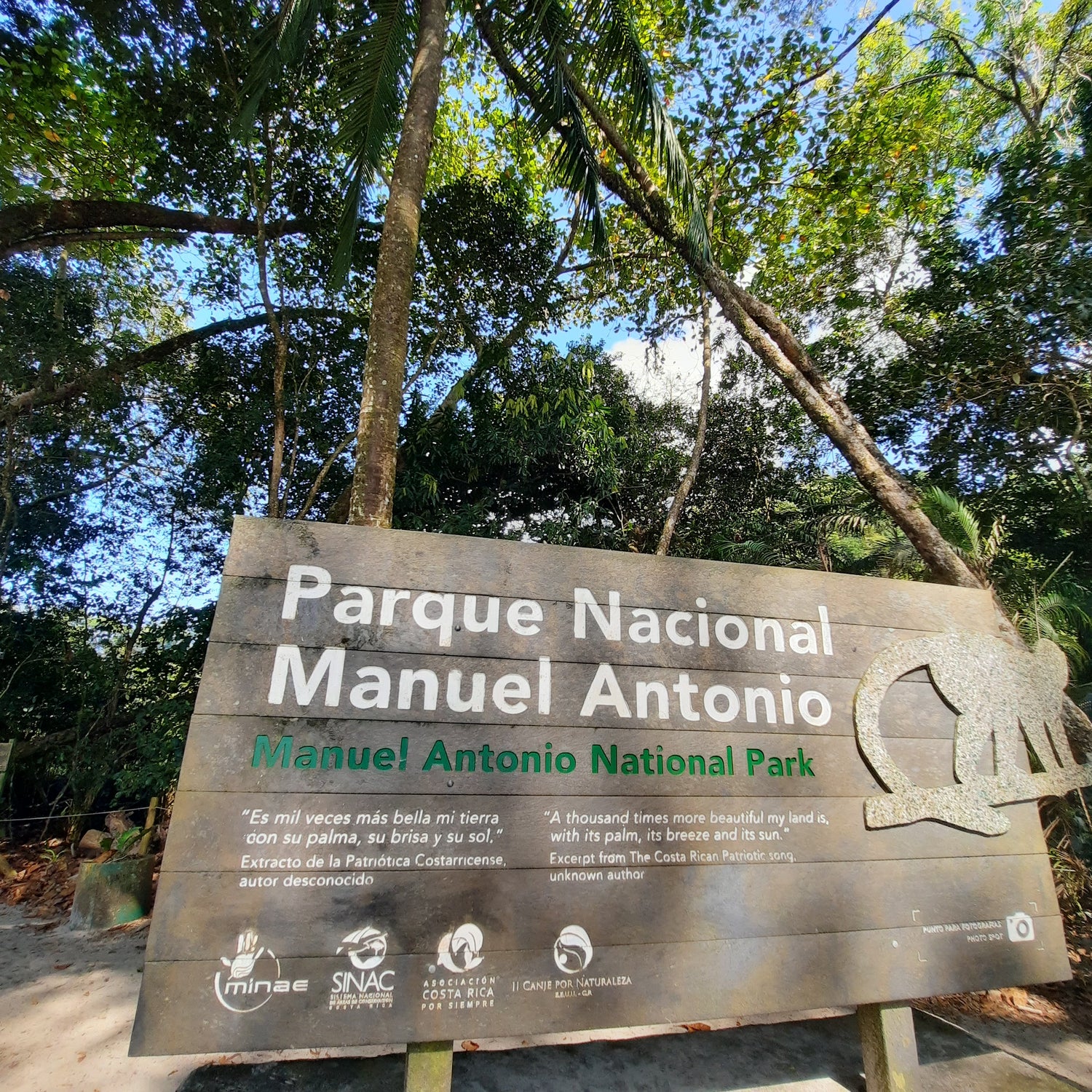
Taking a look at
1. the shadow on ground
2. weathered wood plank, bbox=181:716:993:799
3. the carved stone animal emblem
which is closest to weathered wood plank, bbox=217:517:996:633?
the carved stone animal emblem

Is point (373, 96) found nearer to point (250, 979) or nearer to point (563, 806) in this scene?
point (563, 806)

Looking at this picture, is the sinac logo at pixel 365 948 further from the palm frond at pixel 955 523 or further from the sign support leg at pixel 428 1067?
the palm frond at pixel 955 523

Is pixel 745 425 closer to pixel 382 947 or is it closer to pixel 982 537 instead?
pixel 982 537

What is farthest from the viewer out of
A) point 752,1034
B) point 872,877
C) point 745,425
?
point 745,425

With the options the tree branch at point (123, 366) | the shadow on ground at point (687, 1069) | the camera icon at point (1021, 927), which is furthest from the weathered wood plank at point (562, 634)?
the tree branch at point (123, 366)

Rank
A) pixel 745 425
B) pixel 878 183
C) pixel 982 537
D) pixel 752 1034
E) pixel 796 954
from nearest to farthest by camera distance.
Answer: pixel 796 954 → pixel 752 1034 → pixel 982 537 → pixel 878 183 → pixel 745 425

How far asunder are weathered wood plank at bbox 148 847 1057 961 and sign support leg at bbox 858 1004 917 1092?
14.5 inches

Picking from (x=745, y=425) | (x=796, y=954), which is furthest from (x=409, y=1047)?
(x=745, y=425)

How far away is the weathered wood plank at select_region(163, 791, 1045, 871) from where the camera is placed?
69.7 inches

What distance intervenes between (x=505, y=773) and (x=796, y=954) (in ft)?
4.11

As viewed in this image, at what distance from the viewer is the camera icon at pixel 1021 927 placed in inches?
97.2

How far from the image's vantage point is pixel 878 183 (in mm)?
8195

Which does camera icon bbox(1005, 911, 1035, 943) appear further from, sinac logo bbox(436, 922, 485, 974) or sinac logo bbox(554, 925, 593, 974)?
sinac logo bbox(436, 922, 485, 974)

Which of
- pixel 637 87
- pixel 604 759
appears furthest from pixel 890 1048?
pixel 637 87
